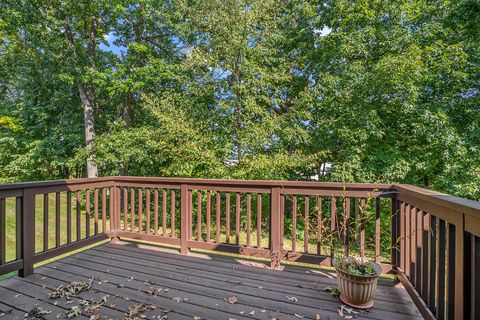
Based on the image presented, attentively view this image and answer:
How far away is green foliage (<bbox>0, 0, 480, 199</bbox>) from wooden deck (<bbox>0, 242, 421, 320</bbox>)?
9.72 ft

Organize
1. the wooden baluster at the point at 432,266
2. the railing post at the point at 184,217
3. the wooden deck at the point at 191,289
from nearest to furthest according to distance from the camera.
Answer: the wooden baluster at the point at 432,266
the wooden deck at the point at 191,289
the railing post at the point at 184,217

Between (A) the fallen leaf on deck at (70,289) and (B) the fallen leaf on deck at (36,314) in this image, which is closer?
(B) the fallen leaf on deck at (36,314)

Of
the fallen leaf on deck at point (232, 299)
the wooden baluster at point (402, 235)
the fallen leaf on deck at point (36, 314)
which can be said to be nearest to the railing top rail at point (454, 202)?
the wooden baluster at point (402, 235)

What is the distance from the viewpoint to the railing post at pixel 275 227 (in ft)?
9.55

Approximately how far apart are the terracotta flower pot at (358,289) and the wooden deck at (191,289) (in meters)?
0.09

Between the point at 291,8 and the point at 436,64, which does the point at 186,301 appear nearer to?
the point at 436,64

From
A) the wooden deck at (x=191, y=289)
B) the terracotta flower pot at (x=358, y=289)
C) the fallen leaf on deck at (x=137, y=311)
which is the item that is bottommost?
the wooden deck at (x=191, y=289)

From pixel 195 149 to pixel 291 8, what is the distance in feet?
16.6

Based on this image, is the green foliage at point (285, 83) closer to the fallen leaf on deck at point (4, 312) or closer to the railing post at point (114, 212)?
the railing post at point (114, 212)

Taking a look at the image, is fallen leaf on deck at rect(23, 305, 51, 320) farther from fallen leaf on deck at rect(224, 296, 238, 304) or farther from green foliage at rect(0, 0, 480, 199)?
green foliage at rect(0, 0, 480, 199)

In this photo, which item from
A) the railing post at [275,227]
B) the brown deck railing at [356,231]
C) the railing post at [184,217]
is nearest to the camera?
the brown deck railing at [356,231]

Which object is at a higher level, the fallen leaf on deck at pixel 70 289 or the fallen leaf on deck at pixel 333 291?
the fallen leaf on deck at pixel 70 289

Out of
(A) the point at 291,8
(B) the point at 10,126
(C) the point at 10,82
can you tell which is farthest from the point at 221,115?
(C) the point at 10,82

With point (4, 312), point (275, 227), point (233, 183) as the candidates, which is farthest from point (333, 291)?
point (4, 312)
